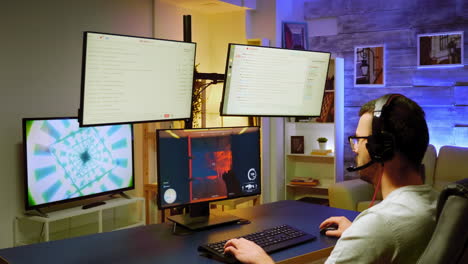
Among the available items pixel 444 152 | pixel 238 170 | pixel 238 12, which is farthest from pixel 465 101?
pixel 238 170

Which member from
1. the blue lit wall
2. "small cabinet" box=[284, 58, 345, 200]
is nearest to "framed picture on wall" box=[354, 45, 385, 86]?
the blue lit wall

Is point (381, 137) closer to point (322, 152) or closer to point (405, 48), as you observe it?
point (322, 152)

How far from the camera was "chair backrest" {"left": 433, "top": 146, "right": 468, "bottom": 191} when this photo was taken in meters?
4.71

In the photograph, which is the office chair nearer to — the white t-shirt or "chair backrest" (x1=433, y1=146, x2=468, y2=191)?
the white t-shirt

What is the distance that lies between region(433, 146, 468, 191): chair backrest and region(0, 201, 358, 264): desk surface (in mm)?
2624

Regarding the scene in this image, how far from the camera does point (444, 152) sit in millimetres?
4859

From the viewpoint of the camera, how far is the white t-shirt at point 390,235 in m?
1.42

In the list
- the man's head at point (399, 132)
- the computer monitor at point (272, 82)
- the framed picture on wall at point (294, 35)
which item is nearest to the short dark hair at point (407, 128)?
the man's head at point (399, 132)

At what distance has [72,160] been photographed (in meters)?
3.94

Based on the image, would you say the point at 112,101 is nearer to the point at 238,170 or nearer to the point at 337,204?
the point at 238,170

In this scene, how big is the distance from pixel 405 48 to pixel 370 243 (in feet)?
14.1

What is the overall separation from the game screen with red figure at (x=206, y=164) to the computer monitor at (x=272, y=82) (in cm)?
17

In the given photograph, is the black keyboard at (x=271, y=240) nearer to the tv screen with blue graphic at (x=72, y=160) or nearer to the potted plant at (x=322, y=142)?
the tv screen with blue graphic at (x=72, y=160)

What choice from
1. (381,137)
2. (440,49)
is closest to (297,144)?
(440,49)
